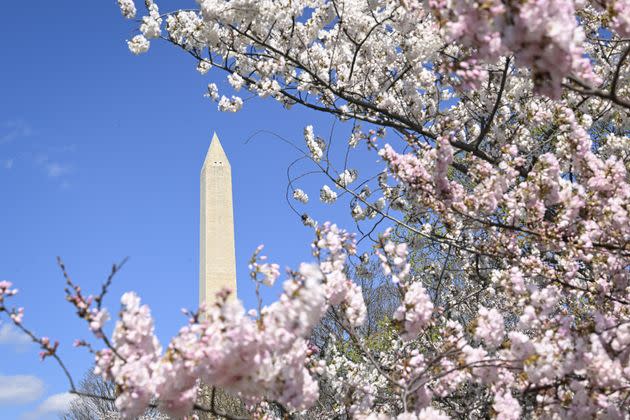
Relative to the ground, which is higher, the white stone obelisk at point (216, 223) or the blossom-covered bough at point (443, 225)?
the white stone obelisk at point (216, 223)

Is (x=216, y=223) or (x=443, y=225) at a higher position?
(x=216, y=223)

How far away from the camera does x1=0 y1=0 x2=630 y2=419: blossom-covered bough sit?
74.5 inches

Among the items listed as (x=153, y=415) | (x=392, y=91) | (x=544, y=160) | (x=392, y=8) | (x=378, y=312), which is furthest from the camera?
(x=378, y=312)

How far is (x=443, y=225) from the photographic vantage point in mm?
4078

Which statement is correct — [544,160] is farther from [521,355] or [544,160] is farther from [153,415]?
[153,415]

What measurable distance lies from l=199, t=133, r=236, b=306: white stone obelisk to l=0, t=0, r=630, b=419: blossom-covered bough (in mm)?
14113

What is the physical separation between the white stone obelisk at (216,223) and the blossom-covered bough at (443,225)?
46.3 feet

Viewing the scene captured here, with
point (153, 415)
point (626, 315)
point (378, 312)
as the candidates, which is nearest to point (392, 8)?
point (626, 315)

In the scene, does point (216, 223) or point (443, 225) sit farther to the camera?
point (216, 223)

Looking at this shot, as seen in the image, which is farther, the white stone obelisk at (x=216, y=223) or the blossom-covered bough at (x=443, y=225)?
the white stone obelisk at (x=216, y=223)

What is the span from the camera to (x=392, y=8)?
483 cm

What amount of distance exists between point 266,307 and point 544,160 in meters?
2.02

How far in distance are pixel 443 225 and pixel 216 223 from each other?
1694 centimetres

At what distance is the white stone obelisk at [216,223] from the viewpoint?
800 inches
